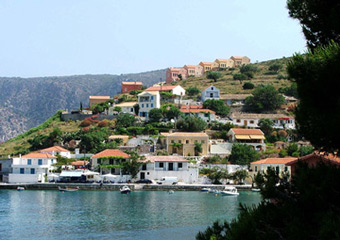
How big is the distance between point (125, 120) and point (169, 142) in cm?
1227

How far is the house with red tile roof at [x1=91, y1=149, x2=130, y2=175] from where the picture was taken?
62.0m

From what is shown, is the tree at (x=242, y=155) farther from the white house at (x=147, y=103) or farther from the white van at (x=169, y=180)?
the white house at (x=147, y=103)

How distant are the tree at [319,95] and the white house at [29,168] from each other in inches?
2152

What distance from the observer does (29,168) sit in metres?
62.7

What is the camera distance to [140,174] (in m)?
61.7

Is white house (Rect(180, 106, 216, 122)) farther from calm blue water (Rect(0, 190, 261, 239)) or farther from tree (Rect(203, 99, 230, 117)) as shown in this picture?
calm blue water (Rect(0, 190, 261, 239))

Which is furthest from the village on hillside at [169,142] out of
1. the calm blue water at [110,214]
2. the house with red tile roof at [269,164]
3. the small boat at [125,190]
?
the calm blue water at [110,214]

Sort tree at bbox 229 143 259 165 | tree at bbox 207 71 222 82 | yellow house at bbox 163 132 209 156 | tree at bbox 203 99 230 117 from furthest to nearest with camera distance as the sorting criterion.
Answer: tree at bbox 207 71 222 82, tree at bbox 203 99 230 117, yellow house at bbox 163 132 209 156, tree at bbox 229 143 259 165

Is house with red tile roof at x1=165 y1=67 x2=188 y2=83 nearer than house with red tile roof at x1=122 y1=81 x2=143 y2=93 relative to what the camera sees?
No

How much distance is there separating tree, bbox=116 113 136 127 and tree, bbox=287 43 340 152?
224 ft

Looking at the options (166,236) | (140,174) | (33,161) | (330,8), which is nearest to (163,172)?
(140,174)

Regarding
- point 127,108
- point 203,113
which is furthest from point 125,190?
point 127,108

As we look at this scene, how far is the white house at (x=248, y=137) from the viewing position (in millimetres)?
70312

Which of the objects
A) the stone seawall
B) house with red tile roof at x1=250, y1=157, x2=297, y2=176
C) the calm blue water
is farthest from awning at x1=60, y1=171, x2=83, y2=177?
house with red tile roof at x1=250, y1=157, x2=297, y2=176
